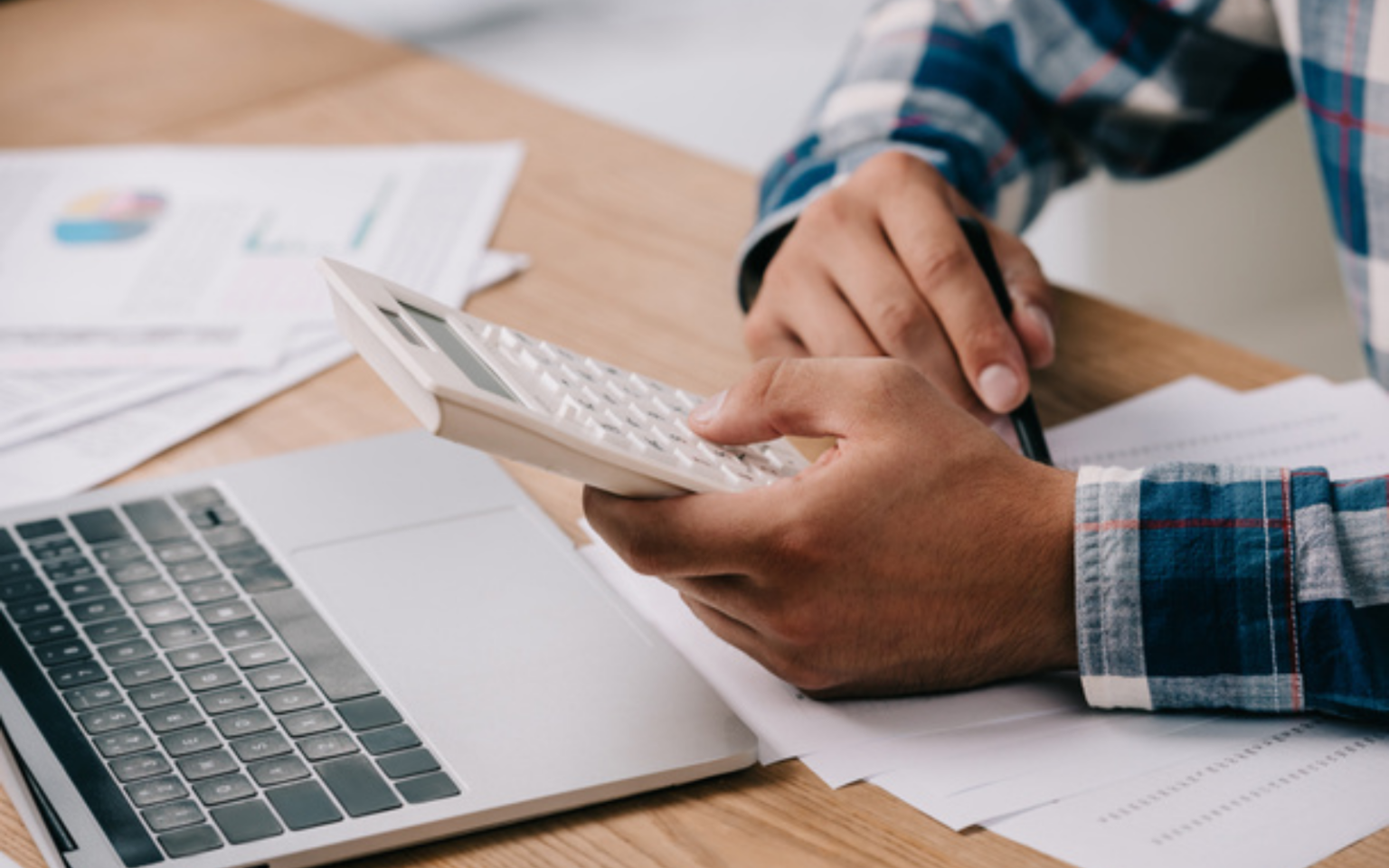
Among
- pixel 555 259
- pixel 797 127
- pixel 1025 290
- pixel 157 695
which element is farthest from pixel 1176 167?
pixel 797 127

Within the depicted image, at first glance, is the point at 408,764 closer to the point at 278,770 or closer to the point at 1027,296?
the point at 278,770

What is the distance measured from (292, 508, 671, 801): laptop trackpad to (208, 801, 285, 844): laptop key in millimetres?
59

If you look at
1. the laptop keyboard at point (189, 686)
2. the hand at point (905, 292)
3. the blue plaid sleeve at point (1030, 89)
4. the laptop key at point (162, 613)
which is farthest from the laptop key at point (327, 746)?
the blue plaid sleeve at point (1030, 89)

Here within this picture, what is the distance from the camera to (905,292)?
2.34 ft

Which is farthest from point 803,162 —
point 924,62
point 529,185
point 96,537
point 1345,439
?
point 96,537

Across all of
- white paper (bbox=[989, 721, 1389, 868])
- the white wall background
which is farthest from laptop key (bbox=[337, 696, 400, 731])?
the white wall background

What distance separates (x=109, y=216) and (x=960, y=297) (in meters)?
0.59

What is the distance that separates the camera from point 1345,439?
686 mm

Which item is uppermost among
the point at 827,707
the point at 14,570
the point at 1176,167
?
the point at 1176,167

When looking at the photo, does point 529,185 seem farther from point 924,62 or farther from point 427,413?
point 427,413

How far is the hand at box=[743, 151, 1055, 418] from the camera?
0.69m

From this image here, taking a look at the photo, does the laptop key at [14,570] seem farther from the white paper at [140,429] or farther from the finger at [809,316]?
the finger at [809,316]

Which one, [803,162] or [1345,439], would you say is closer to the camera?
[1345,439]

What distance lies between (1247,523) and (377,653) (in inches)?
12.5
